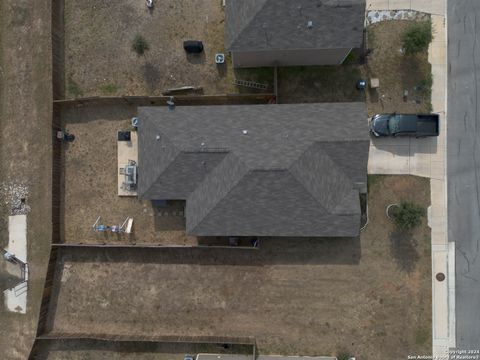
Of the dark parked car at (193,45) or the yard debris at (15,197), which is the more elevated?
the dark parked car at (193,45)

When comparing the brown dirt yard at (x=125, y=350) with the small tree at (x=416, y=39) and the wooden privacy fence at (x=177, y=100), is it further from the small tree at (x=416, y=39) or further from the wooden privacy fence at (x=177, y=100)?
the small tree at (x=416, y=39)

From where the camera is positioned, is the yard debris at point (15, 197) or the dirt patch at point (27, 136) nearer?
the dirt patch at point (27, 136)

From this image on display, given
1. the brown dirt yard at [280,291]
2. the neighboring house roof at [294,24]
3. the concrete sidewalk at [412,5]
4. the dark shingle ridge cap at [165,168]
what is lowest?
the brown dirt yard at [280,291]

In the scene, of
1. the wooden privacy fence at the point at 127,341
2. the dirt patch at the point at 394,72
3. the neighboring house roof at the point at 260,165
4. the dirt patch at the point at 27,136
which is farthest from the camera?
the dirt patch at the point at 27,136

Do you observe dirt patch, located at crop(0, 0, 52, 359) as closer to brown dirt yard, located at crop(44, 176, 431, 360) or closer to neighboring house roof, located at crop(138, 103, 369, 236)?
brown dirt yard, located at crop(44, 176, 431, 360)

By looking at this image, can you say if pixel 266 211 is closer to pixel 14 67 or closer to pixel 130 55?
pixel 130 55

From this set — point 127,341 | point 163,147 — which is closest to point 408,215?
point 163,147

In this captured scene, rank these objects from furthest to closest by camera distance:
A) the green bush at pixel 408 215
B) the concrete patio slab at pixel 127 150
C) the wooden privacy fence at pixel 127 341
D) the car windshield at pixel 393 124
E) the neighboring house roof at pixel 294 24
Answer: the concrete patio slab at pixel 127 150
the wooden privacy fence at pixel 127 341
the car windshield at pixel 393 124
the green bush at pixel 408 215
the neighboring house roof at pixel 294 24

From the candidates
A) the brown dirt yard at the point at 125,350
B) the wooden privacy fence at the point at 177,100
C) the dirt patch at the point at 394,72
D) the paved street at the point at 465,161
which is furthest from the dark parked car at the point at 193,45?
the brown dirt yard at the point at 125,350
